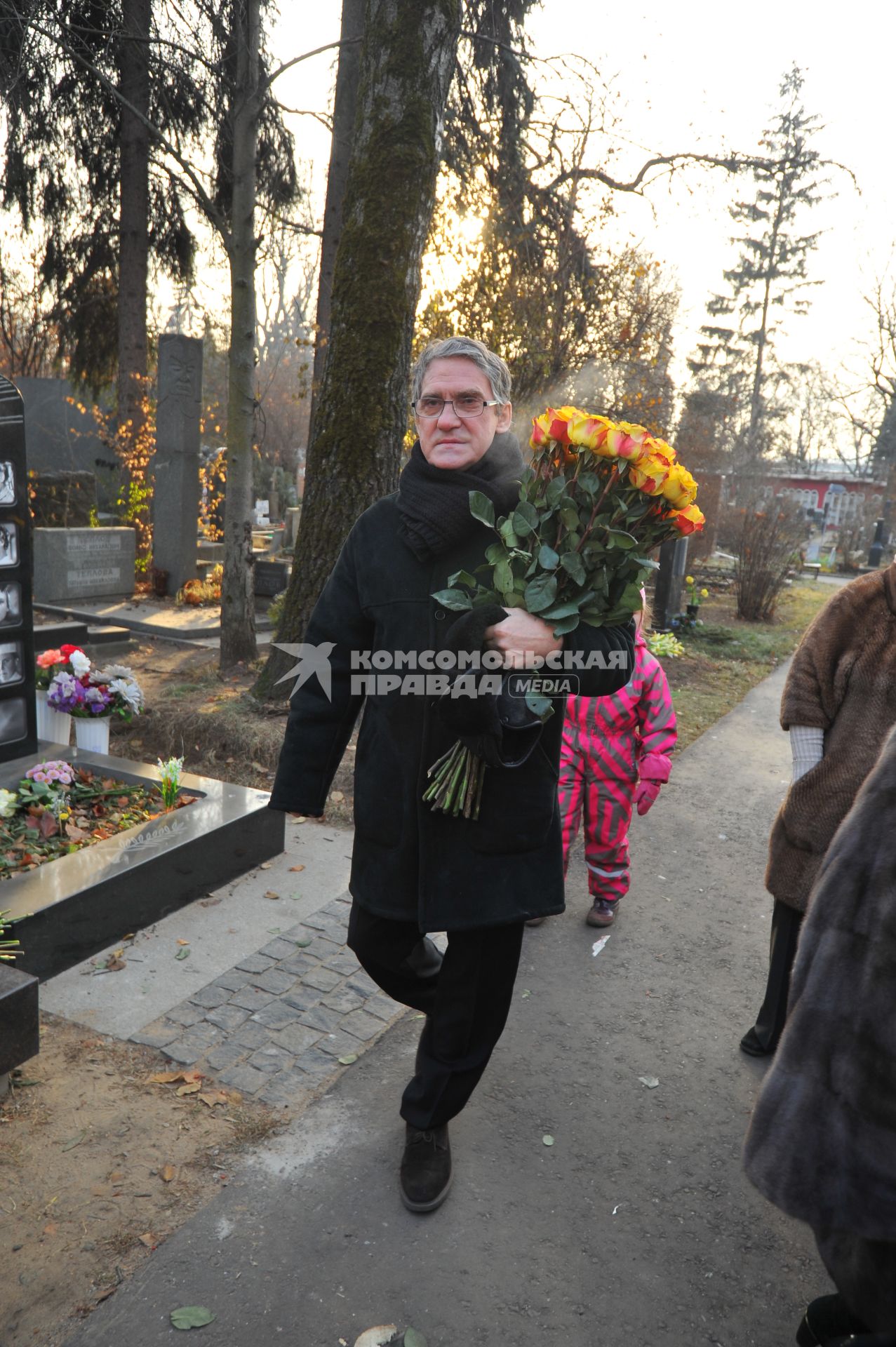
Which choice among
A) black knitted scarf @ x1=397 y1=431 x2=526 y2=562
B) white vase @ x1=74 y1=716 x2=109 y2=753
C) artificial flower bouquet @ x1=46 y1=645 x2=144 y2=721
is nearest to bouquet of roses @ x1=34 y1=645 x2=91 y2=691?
artificial flower bouquet @ x1=46 y1=645 x2=144 y2=721

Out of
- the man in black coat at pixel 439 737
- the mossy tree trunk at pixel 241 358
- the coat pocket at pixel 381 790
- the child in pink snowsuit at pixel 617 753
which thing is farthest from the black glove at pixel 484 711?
the mossy tree trunk at pixel 241 358

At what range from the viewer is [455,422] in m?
2.35

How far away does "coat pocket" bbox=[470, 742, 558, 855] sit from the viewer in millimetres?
2338

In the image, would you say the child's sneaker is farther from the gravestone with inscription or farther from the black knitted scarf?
the gravestone with inscription

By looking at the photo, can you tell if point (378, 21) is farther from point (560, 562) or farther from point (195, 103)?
point (195, 103)

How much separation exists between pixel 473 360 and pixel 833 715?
153cm

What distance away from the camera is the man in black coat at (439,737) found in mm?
2277

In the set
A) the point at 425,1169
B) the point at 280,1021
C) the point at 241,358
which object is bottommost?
the point at 280,1021

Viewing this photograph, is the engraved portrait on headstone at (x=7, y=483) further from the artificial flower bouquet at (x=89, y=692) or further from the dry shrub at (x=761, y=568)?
the dry shrub at (x=761, y=568)

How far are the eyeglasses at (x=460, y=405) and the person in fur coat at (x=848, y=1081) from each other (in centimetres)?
130

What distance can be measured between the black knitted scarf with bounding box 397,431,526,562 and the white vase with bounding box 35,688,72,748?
384 cm

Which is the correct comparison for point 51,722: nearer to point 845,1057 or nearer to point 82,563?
point 845,1057

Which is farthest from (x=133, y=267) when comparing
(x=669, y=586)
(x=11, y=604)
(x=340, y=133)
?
(x=11, y=604)

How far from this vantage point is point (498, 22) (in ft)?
34.3
